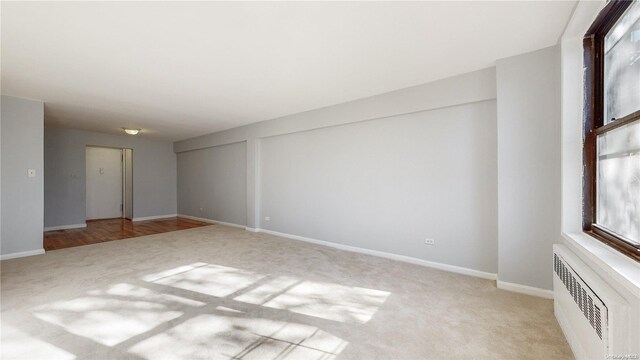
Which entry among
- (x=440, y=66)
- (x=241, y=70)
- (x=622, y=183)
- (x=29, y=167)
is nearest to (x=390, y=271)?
(x=622, y=183)

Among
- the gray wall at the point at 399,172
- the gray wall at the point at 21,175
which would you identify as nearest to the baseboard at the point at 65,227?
the gray wall at the point at 21,175

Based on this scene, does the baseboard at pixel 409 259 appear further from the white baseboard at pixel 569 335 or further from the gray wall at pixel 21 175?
the gray wall at pixel 21 175

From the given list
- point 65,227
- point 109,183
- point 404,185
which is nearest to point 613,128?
point 404,185

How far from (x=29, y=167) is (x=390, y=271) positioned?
5987 millimetres

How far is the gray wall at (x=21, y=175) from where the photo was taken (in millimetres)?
4051

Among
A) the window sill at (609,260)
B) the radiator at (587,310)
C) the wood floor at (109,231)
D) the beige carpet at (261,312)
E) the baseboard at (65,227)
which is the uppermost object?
the window sill at (609,260)

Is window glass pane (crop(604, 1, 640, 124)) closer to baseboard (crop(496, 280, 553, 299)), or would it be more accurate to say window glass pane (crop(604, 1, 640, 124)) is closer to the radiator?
the radiator

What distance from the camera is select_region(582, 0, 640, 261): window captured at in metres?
1.55

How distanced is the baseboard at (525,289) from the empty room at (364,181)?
0.02 meters

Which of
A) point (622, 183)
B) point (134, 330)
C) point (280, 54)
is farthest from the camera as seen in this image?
point (280, 54)

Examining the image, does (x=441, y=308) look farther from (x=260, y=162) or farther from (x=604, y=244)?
(x=260, y=162)

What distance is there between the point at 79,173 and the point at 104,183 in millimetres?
1247

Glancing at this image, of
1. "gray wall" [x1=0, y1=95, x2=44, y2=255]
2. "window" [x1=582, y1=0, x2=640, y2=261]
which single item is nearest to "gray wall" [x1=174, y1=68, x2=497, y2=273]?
"window" [x1=582, y1=0, x2=640, y2=261]

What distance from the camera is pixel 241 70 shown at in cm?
315
